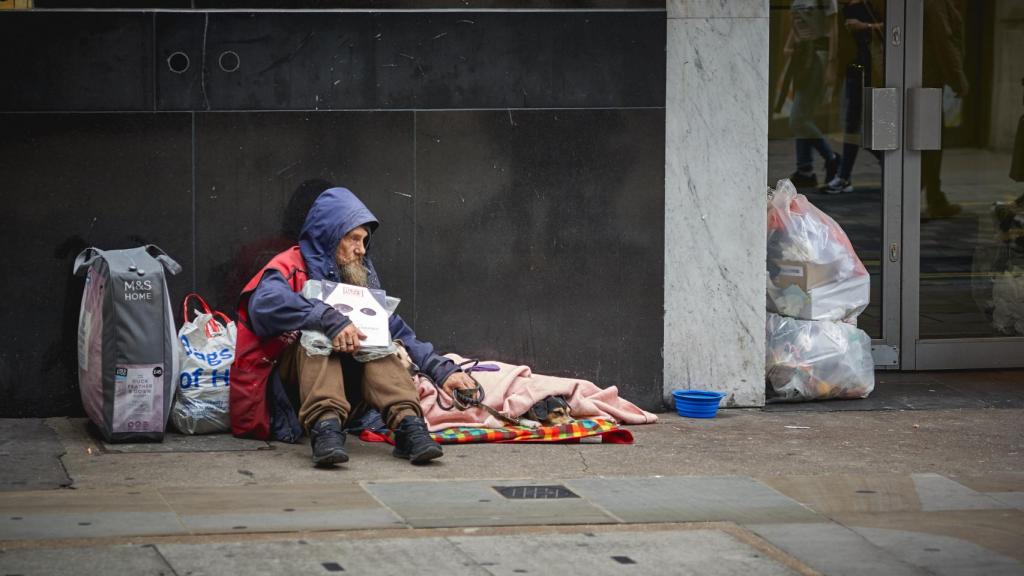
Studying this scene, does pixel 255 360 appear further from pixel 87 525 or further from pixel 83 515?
pixel 87 525

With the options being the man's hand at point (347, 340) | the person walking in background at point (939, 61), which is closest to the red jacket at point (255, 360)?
the man's hand at point (347, 340)

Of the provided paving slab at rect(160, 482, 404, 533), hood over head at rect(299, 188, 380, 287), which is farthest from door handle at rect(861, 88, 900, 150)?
paving slab at rect(160, 482, 404, 533)

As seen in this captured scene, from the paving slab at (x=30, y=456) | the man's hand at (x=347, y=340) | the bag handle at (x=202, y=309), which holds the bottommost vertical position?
the paving slab at (x=30, y=456)

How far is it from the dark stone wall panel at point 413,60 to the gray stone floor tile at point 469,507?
7.24 ft

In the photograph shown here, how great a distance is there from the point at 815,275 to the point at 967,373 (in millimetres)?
1425

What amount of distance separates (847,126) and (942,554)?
4146 mm

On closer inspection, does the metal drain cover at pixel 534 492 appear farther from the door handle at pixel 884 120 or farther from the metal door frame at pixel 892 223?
the door handle at pixel 884 120

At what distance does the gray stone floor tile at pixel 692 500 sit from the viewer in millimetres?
6043

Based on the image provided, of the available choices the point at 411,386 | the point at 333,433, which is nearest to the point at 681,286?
the point at 411,386

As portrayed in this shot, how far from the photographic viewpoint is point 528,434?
Result: 7379mm

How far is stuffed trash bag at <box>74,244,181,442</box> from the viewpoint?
7004 millimetres

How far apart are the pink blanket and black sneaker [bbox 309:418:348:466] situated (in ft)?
2.43

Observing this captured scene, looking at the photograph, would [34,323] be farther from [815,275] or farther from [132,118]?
[815,275]

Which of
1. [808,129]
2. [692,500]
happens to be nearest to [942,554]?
[692,500]
